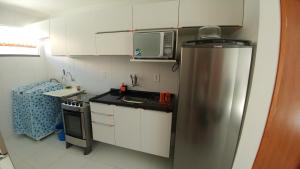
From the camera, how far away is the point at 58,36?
88.9 inches

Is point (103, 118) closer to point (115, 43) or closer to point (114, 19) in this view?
point (115, 43)

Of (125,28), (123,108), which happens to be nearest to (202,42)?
(125,28)

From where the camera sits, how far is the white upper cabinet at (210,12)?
1370mm

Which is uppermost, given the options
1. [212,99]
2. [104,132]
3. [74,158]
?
[212,99]

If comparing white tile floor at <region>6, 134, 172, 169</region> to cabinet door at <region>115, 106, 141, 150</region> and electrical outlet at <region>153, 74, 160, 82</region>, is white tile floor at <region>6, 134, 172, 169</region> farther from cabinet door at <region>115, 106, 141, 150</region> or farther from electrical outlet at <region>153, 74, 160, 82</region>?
electrical outlet at <region>153, 74, 160, 82</region>

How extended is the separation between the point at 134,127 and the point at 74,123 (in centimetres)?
99

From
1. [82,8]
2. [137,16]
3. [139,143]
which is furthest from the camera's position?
[82,8]

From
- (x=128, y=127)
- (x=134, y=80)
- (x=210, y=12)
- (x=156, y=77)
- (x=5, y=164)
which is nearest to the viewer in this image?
(x=5, y=164)

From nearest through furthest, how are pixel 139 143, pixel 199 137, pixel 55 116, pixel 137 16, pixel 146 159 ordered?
1. pixel 199 137
2. pixel 137 16
3. pixel 139 143
4. pixel 146 159
5. pixel 55 116

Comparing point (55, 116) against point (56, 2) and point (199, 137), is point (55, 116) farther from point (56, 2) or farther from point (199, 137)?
point (199, 137)

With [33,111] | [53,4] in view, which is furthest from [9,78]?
[53,4]

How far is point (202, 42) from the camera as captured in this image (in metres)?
1.20

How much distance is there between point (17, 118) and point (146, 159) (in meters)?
2.42

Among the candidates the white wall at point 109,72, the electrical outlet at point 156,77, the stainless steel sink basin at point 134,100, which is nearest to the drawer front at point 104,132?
the stainless steel sink basin at point 134,100
